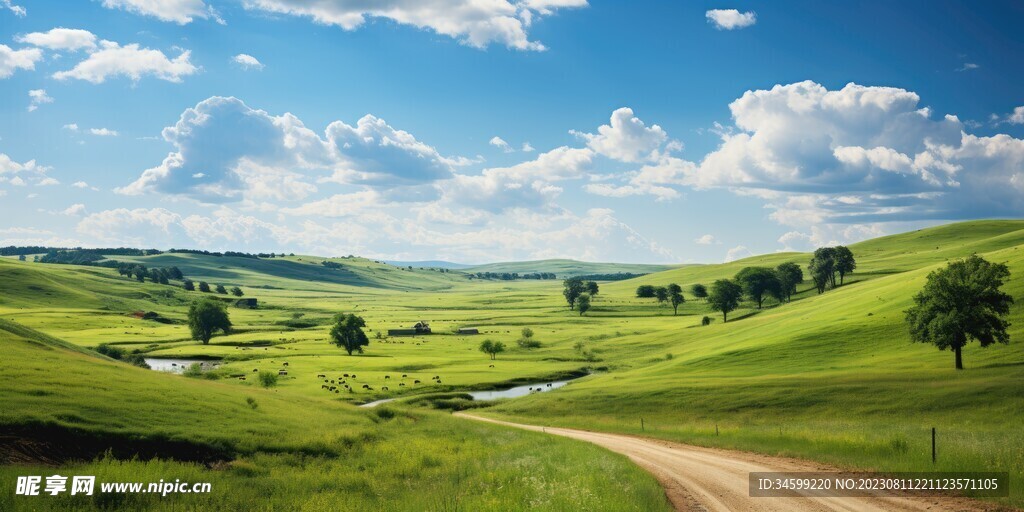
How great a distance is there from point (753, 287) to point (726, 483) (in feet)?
469

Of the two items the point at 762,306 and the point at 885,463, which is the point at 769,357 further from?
the point at 762,306

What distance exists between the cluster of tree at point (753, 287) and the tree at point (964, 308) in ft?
261

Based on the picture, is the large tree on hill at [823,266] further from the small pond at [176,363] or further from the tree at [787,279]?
the small pond at [176,363]

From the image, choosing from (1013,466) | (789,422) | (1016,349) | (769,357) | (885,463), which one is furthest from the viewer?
(769,357)

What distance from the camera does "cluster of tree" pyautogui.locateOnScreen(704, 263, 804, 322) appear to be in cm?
14150

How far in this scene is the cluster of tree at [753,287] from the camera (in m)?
142

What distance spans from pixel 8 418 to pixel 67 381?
733 centimetres

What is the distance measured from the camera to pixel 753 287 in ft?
505

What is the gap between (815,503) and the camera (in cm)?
1845

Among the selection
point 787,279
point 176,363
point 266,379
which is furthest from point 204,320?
point 787,279

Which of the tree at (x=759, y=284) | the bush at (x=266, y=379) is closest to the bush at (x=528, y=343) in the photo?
the tree at (x=759, y=284)

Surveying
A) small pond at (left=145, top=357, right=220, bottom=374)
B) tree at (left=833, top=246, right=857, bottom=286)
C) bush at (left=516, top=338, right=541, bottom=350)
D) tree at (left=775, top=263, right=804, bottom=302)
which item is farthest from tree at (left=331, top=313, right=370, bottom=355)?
tree at (left=833, top=246, right=857, bottom=286)

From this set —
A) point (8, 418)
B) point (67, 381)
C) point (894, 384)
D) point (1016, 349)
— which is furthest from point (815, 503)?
point (1016, 349)

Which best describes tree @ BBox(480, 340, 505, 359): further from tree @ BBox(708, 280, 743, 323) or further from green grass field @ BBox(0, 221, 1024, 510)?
tree @ BBox(708, 280, 743, 323)
